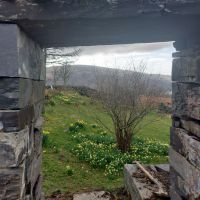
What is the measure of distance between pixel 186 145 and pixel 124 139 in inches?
252

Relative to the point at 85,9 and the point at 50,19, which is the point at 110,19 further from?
the point at 50,19

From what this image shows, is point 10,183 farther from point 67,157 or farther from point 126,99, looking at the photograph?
point 126,99

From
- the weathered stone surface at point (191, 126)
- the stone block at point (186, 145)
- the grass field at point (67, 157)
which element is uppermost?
the weathered stone surface at point (191, 126)

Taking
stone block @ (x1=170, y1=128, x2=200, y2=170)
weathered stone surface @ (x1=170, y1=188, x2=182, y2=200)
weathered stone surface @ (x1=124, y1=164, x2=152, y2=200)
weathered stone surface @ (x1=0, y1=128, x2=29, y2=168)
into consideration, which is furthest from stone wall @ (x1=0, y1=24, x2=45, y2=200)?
weathered stone surface @ (x1=124, y1=164, x2=152, y2=200)

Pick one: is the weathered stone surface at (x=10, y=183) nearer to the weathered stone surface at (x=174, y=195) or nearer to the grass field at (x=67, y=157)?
the weathered stone surface at (x=174, y=195)

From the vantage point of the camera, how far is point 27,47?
103 inches

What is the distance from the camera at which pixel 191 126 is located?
275 centimetres

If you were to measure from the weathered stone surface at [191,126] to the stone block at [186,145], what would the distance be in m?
0.04

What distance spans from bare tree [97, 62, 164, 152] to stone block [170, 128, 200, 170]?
234 inches

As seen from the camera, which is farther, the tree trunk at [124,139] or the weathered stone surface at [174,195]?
the tree trunk at [124,139]

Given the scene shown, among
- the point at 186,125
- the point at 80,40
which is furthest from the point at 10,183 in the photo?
the point at 186,125

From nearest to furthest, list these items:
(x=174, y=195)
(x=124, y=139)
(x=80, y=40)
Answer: (x=80, y=40) → (x=174, y=195) → (x=124, y=139)

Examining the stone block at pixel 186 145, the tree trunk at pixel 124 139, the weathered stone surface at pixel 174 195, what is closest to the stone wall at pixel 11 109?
the stone block at pixel 186 145

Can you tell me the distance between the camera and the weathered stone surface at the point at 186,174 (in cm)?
253
